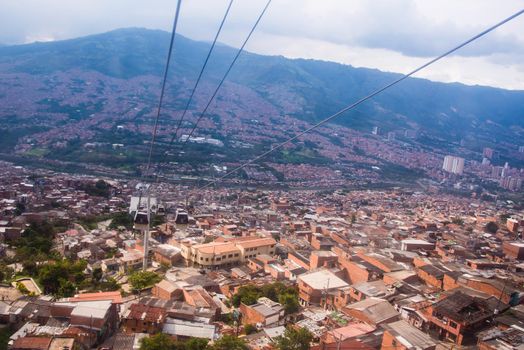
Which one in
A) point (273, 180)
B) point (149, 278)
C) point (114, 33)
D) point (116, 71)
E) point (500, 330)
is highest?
point (114, 33)

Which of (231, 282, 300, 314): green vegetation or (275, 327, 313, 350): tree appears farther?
(231, 282, 300, 314): green vegetation

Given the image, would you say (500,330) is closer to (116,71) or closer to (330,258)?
(330,258)

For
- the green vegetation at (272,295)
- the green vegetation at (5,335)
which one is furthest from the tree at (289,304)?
the green vegetation at (5,335)

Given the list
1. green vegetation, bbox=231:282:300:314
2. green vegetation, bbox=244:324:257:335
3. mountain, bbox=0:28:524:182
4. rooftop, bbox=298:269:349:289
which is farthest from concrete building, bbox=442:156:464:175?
green vegetation, bbox=244:324:257:335

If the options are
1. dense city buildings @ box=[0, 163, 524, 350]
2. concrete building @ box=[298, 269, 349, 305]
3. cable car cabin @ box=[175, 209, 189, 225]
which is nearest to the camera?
dense city buildings @ box=[0, 163, 524, 350]

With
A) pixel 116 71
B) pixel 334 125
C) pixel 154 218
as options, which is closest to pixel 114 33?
pixel 116 71

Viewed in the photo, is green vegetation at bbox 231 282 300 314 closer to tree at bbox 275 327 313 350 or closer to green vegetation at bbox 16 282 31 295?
tree at bbox 275 327 313 350

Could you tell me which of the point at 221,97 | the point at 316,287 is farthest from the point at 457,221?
the point at 221,97
